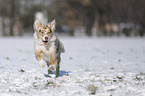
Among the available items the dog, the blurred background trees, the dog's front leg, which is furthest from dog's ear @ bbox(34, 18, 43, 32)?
the blurred background trees

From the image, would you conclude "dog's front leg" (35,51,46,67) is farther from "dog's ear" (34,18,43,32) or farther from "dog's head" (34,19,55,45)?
"dog's ear" (34,18,43,32)

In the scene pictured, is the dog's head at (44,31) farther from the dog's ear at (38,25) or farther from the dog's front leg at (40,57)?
the dog's front leg at (40,57)

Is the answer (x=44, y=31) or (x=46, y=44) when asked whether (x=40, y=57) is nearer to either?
(x=46, y=44)

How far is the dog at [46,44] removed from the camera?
21.3 ft

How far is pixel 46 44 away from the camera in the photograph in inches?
258

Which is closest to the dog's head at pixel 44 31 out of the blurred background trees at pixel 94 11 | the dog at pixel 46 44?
the dog at pixel 46 44

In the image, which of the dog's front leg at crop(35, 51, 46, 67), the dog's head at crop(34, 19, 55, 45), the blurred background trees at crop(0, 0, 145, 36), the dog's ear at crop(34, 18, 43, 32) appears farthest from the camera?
the blurred background trees at crop(0, 0, 145, 36)

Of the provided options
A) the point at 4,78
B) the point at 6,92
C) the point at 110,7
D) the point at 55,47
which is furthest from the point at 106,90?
the point at 110,7

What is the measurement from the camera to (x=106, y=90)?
6.50m

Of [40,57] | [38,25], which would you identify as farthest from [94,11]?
[38,25]

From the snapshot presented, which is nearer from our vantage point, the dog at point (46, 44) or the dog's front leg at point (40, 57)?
the dog at point (46, 44)

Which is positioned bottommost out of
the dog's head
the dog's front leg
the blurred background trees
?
the dog's front leg

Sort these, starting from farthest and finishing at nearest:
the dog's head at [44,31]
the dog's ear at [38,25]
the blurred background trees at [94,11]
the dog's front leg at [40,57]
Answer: the blurred background trees at [94,11], the dog's front leg at [40,57], the dog's ear at [38,25], the dog's head at [44,31]

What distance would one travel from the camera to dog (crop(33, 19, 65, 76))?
21.3 feet
